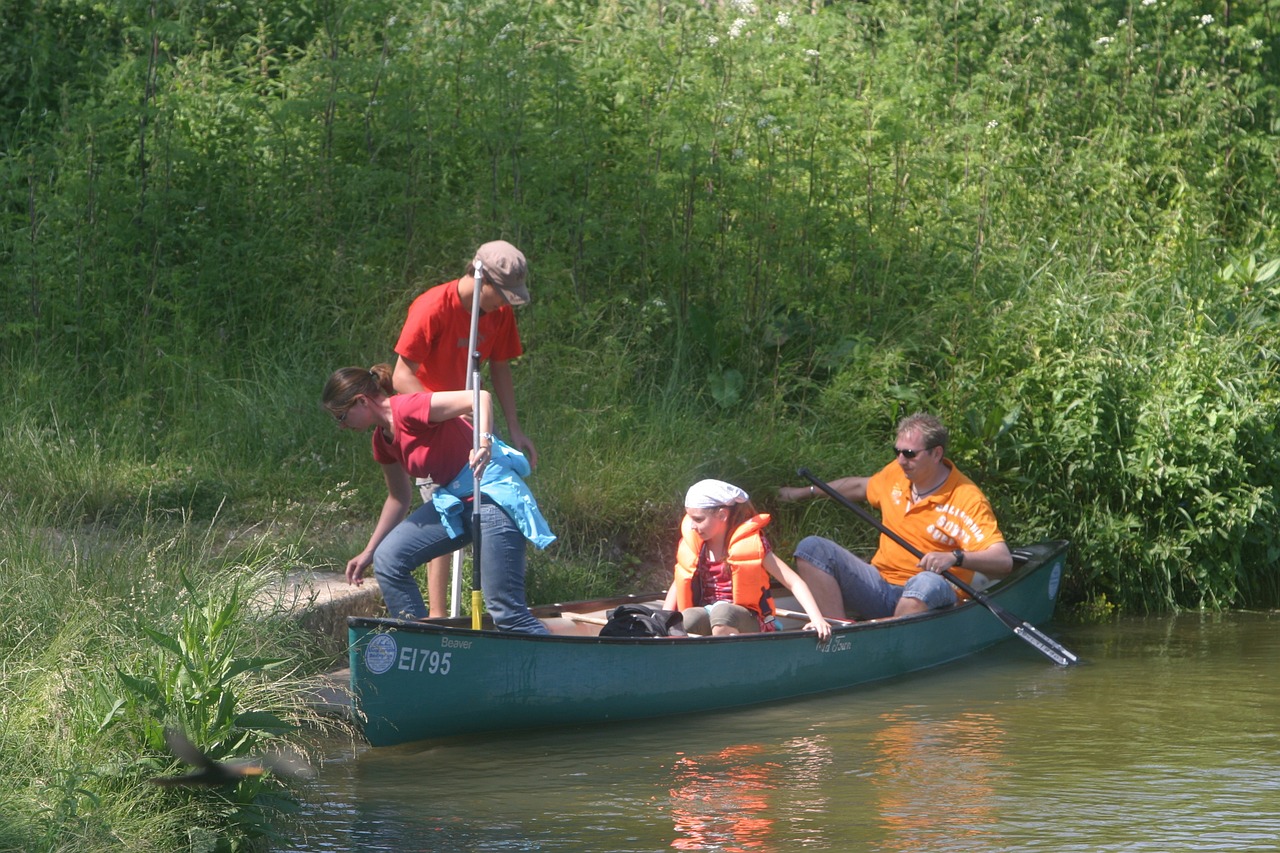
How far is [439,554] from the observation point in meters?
6.47

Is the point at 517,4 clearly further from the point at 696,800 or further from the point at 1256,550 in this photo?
the point at 696,800

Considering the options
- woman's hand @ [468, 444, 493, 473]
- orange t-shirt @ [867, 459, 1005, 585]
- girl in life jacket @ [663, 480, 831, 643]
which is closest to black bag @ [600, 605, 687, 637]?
girl in life jacket @ [663, 480, 831, 643]

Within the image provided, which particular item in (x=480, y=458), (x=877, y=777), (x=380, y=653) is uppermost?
(x=480, y=458)

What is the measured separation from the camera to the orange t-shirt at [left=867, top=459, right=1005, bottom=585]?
8.12 metres

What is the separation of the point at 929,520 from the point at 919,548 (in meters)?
0.17

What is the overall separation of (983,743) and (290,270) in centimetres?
618

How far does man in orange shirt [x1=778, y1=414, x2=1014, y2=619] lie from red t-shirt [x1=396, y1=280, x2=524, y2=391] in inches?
84.9

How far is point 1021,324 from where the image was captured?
1043cm

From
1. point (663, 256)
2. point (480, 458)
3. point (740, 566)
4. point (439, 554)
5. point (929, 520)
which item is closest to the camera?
point (480, 458)

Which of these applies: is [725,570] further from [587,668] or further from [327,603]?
[327,603]

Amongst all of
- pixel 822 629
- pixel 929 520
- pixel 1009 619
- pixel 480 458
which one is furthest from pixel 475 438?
pixel 1009 619

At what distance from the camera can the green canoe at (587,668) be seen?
6160mm

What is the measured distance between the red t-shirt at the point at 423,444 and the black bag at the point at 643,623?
1257 millimetres

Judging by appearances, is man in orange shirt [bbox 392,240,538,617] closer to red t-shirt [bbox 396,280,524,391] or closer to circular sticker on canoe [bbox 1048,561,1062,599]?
red t-shirt [bbox 396,280,524,391]
